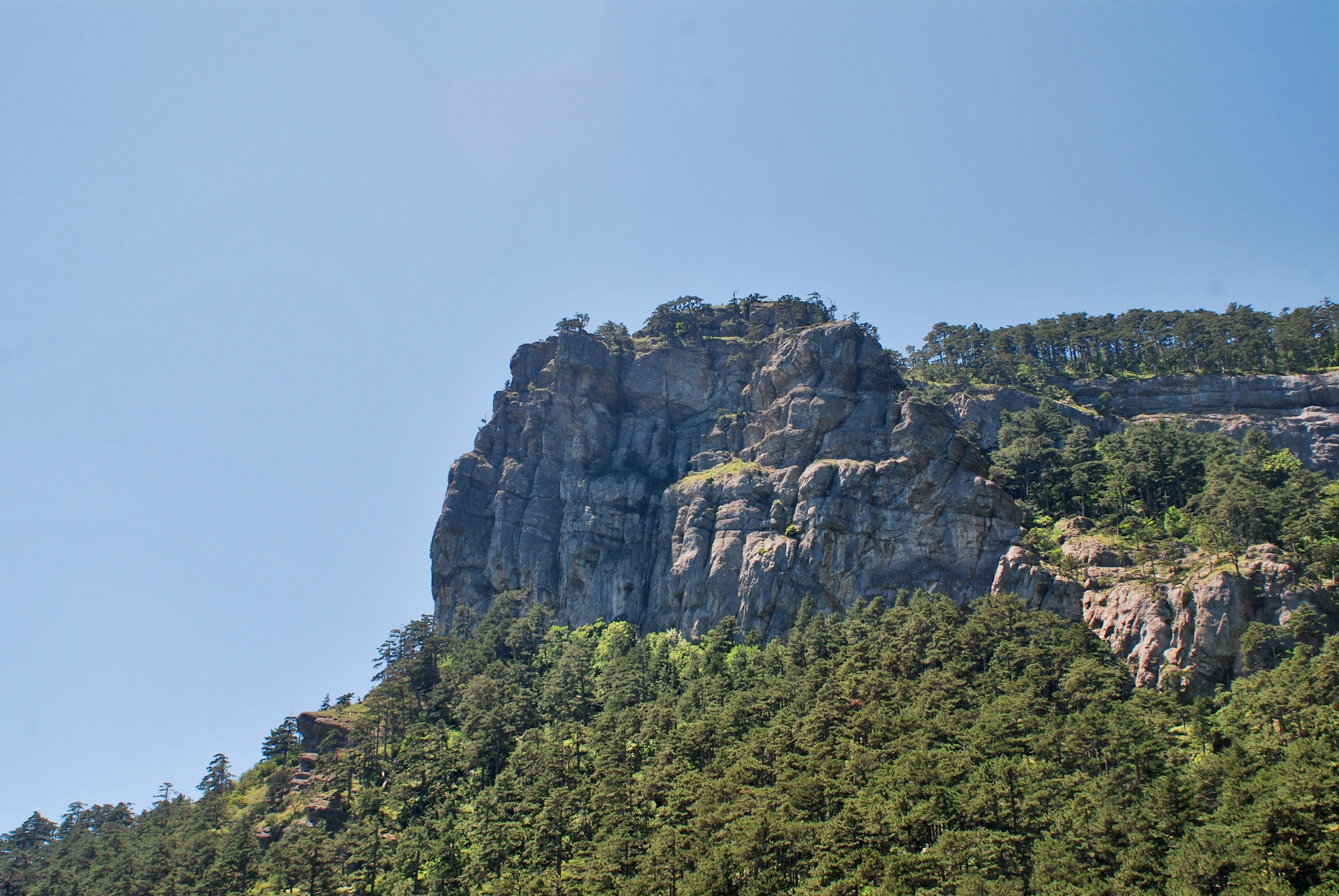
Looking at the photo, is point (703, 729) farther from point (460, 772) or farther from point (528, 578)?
point (528, 578)

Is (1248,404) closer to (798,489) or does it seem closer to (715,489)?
(798,489)

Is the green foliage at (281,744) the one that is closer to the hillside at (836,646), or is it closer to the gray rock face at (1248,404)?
the hillside at (836,646)

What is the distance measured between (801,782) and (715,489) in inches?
1870

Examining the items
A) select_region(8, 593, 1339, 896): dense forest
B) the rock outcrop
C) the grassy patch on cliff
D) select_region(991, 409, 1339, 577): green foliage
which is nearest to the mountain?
the rock outcrop

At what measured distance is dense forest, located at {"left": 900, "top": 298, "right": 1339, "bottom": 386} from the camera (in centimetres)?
10319

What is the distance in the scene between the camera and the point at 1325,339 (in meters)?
103

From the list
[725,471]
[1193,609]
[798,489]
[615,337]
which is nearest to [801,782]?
[1193,609]

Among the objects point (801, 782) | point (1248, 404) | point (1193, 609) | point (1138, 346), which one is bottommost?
point (801, 782)

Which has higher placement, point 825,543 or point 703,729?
point 825,543

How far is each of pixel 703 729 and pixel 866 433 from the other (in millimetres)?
40707

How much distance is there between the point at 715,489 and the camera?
9369 cm

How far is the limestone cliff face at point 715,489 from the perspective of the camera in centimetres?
8044

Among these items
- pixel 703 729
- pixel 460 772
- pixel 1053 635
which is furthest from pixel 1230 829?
pixel 460 772

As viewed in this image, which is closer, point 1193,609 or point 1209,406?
point 1193,609
